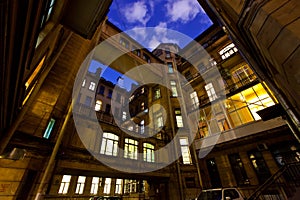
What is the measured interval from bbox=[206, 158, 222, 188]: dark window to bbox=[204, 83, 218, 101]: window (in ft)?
21.0

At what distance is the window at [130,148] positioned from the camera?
12116 mm

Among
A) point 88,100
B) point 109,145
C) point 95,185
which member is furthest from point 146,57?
point 95,185

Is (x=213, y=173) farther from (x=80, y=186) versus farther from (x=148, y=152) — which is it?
(x=80, y=186)

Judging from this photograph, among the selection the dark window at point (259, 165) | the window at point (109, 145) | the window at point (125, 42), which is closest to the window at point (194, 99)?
the dark window at point (259, 165)

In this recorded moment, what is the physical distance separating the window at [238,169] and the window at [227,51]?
423 inches

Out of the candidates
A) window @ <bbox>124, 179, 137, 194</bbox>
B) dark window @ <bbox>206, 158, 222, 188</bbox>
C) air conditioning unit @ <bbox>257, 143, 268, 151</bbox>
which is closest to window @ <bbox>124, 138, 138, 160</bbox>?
window @ <bbox>124, 179, 137, 194</bbox>

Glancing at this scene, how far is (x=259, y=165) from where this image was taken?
36.9 feet

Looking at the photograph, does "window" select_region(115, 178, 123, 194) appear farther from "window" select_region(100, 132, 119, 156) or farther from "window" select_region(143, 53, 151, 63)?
"window" select_region(143, 53, 151, 63)

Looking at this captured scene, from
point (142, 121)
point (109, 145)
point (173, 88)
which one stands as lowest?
point (109, 145)

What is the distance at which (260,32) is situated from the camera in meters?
3.80

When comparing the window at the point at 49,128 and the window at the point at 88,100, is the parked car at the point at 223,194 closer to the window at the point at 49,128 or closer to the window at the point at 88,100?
the window at the point at 49,128

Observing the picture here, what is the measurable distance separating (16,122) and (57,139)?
3815 millimetres

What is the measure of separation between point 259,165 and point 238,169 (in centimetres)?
164

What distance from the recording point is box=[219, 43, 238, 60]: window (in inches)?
626
